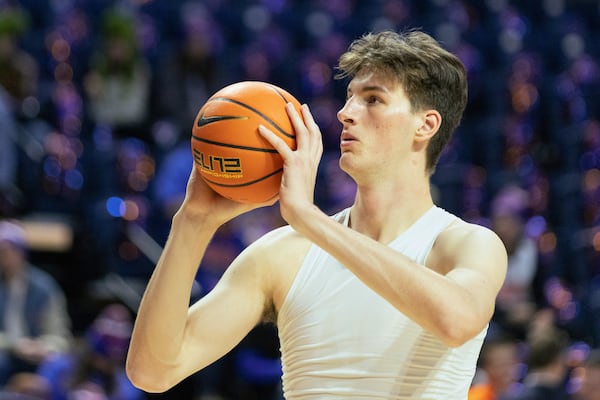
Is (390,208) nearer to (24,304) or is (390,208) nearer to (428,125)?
(428,125)

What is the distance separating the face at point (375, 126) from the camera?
Result: 121 inches

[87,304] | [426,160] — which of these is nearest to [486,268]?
[426,160]

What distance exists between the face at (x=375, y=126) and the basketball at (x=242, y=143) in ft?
0.57

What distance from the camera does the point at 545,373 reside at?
6.15 meters

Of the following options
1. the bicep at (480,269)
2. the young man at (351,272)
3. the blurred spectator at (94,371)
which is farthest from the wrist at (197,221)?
the blurred spectator at (94,371)

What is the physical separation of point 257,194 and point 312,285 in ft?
1.14

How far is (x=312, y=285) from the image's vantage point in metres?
3.14

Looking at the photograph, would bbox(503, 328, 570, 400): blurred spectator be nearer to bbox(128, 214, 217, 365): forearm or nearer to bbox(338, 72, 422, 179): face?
bbox(338, 72, 422, 179): face

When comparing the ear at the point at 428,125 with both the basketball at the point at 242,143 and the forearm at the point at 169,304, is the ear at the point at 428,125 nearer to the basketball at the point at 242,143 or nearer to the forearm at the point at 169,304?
the basketball at the point at 242,143

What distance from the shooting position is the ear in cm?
318

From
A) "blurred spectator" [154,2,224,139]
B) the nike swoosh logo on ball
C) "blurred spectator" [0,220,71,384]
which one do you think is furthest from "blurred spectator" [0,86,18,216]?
the nike swoosh logo on ball

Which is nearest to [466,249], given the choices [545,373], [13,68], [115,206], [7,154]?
[545,373]

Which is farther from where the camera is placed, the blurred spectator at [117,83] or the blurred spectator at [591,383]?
the blurred spectator at [117,83]

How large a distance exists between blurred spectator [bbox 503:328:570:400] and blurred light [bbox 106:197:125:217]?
4242mm
